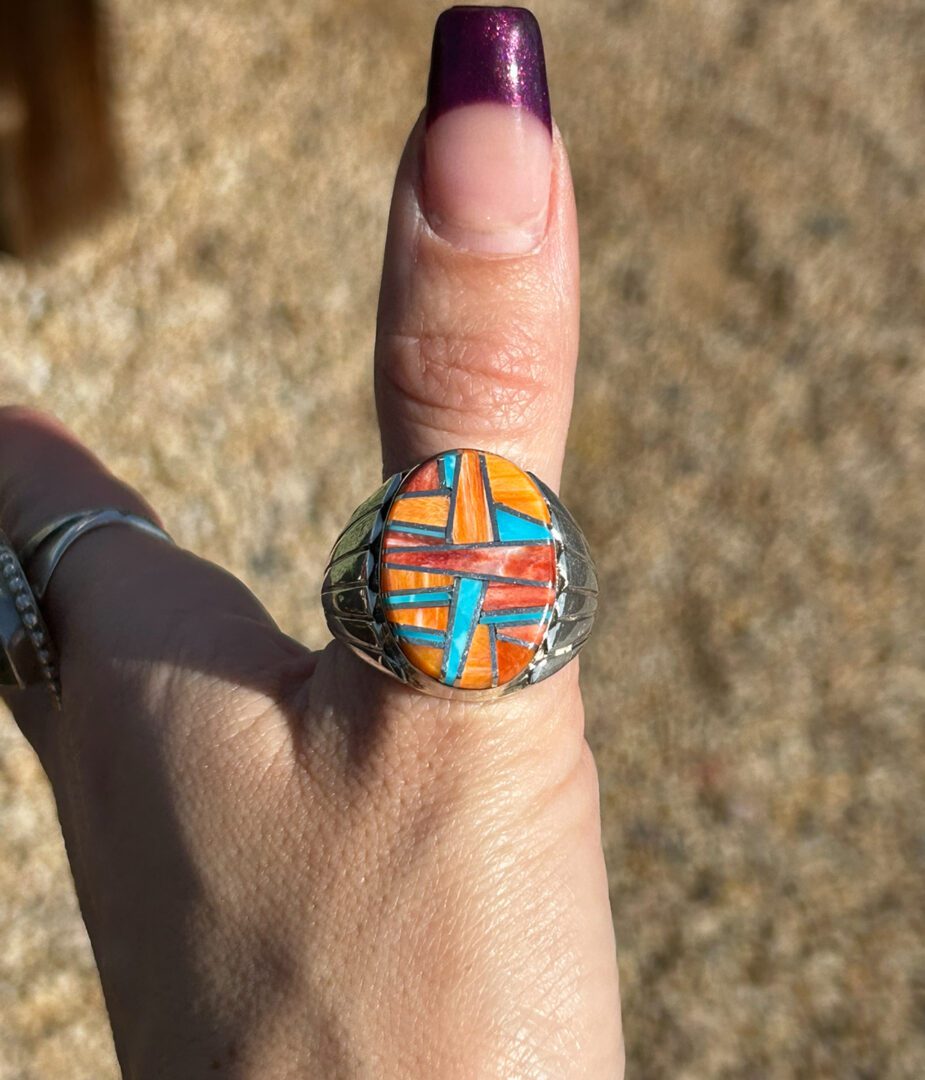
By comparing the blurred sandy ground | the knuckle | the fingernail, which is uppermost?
the fingernail

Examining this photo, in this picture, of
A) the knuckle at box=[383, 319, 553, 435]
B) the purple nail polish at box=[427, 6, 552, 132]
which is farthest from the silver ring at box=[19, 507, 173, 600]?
the purple nail polish at box=[427, 6, 552, 132]

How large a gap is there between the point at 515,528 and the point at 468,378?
0.26m

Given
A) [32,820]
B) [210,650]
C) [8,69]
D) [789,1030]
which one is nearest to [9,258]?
[8,69]

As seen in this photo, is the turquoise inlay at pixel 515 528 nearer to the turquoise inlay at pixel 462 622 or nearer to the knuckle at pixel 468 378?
the turquoise inlay at pixel 462 622

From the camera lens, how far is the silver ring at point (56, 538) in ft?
5.62

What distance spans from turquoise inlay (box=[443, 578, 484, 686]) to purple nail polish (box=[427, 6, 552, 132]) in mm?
596

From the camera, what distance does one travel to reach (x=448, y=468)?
4.20 feet

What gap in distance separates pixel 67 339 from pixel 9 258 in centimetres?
29

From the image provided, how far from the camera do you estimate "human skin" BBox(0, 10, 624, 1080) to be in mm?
1311

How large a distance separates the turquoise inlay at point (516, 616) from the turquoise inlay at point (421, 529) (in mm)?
107

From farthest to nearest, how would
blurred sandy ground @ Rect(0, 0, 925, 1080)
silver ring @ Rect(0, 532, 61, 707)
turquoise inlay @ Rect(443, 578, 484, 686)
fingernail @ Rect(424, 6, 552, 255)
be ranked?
blurred sandy ground @ Rect(0, 0, 925, 1080) < silver ring @ Rect(0, 532, 61, 707) < fingernail @ Rect(424, 6, 552, 255) < turquoise inlay @ Rect(443, 578, 484, 686)

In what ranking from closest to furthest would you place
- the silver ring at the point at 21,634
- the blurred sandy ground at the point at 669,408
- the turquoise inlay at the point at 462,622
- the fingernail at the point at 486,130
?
the turquoise inlay at the point at 462,622 → the fingernail at the point at 486,130 → the silver ring at the point at 21,634 → the blurred sandy ground at the point at 669,408

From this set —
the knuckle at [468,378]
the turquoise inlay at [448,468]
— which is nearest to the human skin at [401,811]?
the knuckle at [468,378]

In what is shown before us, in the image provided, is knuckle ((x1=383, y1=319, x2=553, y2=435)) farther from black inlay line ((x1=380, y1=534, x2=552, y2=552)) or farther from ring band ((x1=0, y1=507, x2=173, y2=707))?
ring band ((x1=0, y1=507, x2=173, y2=707))
